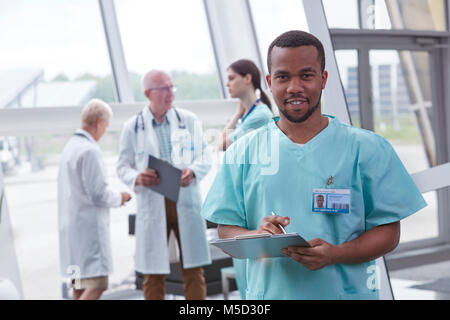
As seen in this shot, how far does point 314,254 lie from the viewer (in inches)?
47.1

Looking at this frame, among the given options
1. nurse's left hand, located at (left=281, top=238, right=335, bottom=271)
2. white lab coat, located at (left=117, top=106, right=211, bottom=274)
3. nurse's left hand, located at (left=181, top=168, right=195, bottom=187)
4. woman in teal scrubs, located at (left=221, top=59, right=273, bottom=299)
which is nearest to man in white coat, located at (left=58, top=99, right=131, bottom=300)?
white lab coat, located at (left=117, top=106, right=211, bottom=274)

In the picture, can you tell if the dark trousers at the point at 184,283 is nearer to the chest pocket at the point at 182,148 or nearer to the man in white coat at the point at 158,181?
the man in white coat at the point at 158,181

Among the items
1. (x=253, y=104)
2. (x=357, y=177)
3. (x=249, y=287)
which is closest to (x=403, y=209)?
(x=357, y=177)

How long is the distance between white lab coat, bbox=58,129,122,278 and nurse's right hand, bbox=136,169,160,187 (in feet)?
0.67

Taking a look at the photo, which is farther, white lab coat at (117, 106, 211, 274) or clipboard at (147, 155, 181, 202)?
white lab coat at (117, 106, 211, 274)

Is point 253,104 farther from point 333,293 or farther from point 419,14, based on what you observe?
point 333,293

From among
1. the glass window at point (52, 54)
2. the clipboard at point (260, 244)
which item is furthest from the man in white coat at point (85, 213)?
the clipboard at point (260, 244)

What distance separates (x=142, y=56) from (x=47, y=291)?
2.35 m

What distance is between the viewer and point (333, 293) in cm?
127

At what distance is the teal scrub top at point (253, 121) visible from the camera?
9.50 feet

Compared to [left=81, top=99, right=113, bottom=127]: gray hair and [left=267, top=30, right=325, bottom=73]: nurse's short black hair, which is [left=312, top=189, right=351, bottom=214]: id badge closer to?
[left=267, top=30, right=325, bottom=73]: nurse's short black hair

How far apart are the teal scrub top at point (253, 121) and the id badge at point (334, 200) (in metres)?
1.63

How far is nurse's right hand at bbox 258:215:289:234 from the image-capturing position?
47.6 inches

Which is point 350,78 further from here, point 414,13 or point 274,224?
point 274,224
